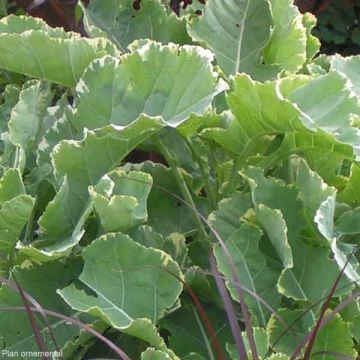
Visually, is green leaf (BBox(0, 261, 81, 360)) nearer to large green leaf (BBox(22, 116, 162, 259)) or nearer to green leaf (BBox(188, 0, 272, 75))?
large green leaf (BBox(22, 116, 162, 259))

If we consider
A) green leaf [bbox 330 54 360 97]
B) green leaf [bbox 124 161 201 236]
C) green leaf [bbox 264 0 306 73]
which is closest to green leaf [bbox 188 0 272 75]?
green leaf [bbox 264 0 306 73]

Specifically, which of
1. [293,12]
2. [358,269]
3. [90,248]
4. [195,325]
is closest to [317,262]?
[358,269]

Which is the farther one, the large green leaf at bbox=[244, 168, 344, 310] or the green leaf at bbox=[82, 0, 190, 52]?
the green leaf at bbox=[82, 0, 190, 52]

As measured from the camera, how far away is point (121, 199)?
1040 millimetres

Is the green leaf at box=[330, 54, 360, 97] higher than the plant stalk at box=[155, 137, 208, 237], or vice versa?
the green leaf at box=[330, 54, 360, 97]

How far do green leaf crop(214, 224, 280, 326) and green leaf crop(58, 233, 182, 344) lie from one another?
0.09 metres

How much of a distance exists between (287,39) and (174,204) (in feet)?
1.12

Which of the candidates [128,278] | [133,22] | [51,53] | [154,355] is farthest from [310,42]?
[154,355]

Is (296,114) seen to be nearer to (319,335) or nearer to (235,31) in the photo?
(319,335)

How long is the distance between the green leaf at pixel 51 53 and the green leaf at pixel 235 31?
0.71 feet

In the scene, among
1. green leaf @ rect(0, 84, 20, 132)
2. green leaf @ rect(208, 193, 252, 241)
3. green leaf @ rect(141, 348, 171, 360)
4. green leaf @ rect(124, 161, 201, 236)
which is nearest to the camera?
green leaf @ rect(141, 348, 171, 360)

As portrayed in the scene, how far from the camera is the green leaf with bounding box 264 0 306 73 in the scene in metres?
1.33

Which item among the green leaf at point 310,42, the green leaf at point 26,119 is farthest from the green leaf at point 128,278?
the green leaf at point 310,42

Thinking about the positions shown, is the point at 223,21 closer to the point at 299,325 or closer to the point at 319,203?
the point at 319,203
